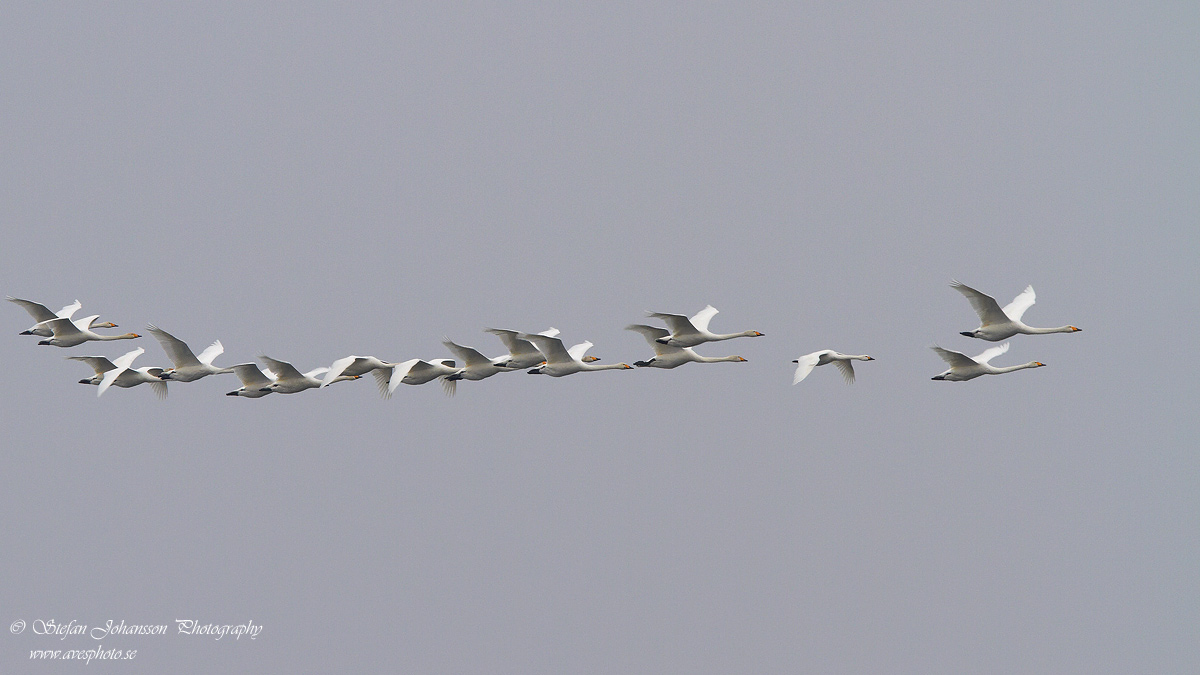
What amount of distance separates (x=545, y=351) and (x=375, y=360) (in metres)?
5.18

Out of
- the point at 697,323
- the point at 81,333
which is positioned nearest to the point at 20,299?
the point at 81,333

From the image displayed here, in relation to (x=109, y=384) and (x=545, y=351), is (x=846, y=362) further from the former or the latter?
(x=109, y=384)

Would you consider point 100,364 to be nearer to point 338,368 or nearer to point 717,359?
point 338,368

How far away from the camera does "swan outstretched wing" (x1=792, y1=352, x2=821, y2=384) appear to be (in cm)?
5670

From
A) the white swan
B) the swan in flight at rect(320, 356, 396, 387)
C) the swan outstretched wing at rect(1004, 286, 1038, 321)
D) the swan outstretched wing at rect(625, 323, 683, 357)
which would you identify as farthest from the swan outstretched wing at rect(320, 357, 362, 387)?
the swan outstretched wing at rect(1004, 286, 1038, 321)

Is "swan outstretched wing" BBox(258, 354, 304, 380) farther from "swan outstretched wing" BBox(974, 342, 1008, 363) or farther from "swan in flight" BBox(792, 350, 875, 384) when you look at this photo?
"swan outstretched wing" BBox(974, 342, 1008, 363)

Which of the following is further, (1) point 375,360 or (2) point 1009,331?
(1) point 375,360

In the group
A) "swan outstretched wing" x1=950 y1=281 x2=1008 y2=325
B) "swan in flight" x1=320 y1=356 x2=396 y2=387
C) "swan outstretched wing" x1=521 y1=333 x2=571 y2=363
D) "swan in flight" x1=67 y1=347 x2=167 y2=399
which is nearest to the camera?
"swan outstretched wing" x1=950 y1=281 x2=1008 y2=325

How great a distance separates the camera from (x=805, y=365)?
5806 cm

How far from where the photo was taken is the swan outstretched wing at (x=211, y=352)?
64.2 m

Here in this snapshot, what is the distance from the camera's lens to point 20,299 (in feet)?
204

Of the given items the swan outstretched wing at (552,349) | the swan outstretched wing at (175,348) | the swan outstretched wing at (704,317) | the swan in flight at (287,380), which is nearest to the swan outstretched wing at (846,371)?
the swan outstretched wing at (704,317)

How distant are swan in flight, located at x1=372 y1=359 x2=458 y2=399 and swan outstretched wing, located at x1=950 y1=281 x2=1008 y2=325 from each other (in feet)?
51.6

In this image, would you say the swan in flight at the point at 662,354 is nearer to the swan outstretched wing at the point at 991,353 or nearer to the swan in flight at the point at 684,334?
the swan in flight at the point at 684,334
